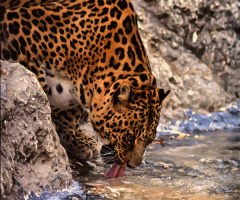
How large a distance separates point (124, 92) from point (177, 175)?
1.38 meters

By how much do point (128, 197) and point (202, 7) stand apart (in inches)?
244

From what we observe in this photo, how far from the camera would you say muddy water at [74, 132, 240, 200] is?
4.91 metres

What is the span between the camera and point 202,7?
Answer: 989 centimetres

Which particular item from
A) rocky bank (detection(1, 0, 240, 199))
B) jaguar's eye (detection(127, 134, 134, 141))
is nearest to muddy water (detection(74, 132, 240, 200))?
jaguar's eye (detection(127, 134, 134, 141))

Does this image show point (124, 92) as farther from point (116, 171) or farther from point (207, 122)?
point (207, 122)

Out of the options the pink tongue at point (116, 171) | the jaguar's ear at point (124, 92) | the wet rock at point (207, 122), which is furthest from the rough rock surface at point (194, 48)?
the jaguar's ear at point (124, 92)

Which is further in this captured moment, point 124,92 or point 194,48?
point 194,48

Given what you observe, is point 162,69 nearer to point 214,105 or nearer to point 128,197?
point 214,105

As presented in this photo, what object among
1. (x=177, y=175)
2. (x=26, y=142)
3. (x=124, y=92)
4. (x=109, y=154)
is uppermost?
(x=124, y=92)

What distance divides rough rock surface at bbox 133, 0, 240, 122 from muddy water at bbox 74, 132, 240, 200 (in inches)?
75.6

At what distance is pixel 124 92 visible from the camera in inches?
197

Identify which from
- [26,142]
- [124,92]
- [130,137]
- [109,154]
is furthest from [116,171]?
[26,142]

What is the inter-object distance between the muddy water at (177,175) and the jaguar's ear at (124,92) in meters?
0.98

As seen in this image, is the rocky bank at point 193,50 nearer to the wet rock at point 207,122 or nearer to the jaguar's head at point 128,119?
the wet rock at point 207,122
